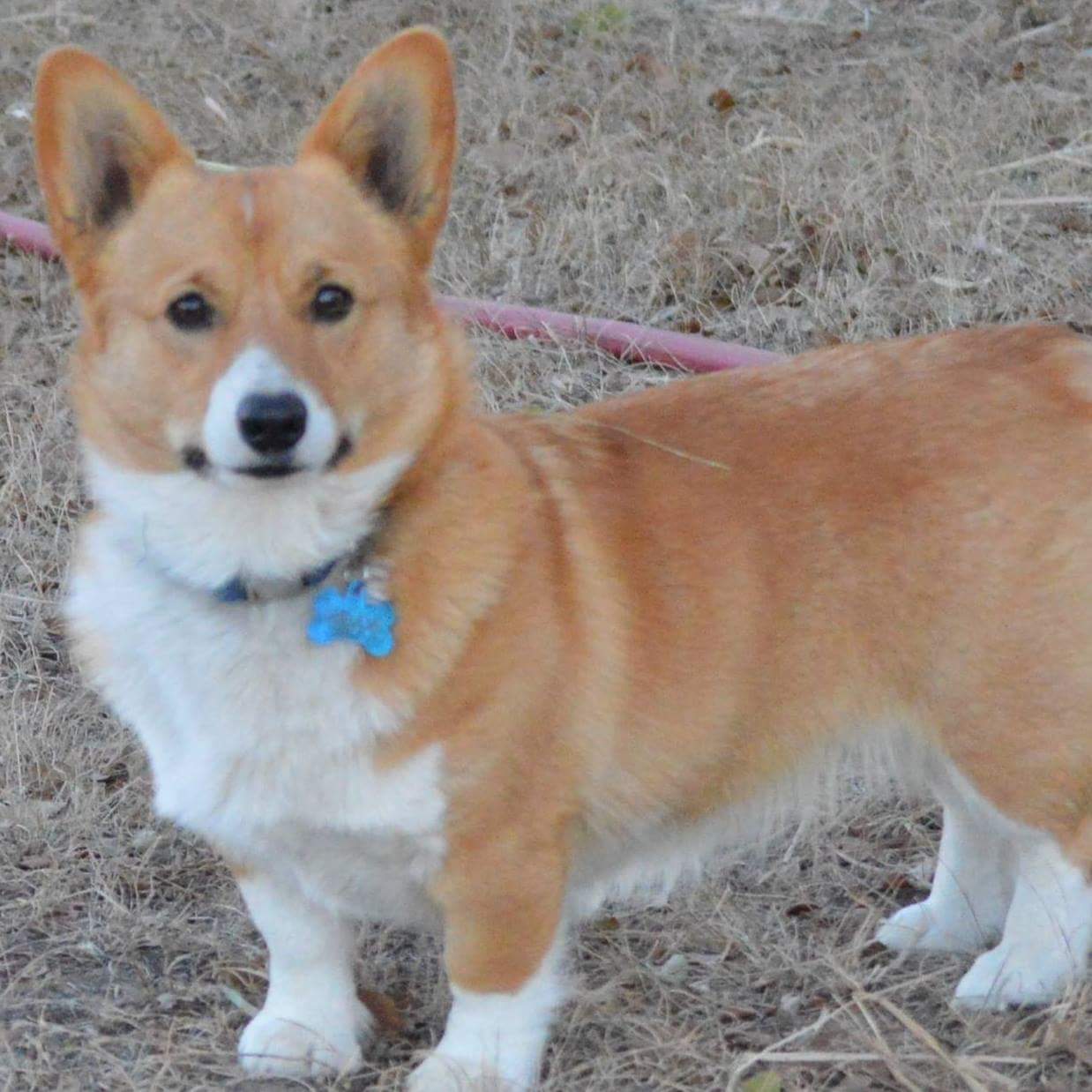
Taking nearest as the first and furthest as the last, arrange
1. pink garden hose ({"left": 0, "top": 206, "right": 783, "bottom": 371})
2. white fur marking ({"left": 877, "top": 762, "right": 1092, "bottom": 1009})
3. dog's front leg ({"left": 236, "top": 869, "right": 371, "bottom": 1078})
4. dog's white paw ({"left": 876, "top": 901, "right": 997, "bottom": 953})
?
1. dog's front leg ({"left": 236, "top": 869, "right": 371, "bottom": 1078})
2. white fur marking ({"left": 877, "top": 762, "right": 1092, "bottom": 1009})
3. dog's white paw ({"left": 876, "top": 901, "right": 997, "bottom": 953})
4. pink garden hose ({"left": 0, "top": 206, "right": 783, "bottom": 371})

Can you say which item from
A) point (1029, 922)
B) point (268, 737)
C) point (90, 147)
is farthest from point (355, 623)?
point (1029, 922)

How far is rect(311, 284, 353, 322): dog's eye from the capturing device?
8.18ft

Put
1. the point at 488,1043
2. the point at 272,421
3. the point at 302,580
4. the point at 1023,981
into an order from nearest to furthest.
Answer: the point at 272,421 → the point at 302,580 → the point at 488,1043 → the point at 1023,981

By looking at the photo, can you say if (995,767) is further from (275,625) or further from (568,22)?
(568,22)

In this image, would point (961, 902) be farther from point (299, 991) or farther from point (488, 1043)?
point (299, 991)

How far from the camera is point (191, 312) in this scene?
96.7 inches

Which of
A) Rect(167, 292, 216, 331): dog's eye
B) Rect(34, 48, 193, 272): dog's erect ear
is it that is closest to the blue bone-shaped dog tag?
Rect(167, 292, 216, 331): dog's eye

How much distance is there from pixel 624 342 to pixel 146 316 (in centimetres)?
264

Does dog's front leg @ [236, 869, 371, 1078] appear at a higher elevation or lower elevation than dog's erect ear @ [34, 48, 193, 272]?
lower

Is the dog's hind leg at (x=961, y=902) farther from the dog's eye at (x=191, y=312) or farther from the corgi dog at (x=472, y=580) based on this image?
the dog's eye at (x=191, y=312)

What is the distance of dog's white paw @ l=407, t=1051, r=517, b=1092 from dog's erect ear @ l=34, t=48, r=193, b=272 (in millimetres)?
1425

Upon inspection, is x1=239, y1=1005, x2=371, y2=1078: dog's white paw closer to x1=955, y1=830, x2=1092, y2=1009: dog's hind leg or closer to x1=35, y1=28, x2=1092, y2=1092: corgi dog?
x1=35, y1=28, x2=1092, y2=1092: corgi dog

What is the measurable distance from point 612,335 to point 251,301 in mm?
2650

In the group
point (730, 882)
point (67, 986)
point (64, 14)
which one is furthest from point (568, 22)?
point (67, 986)
